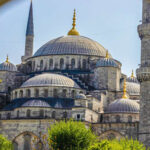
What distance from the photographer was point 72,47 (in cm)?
4794

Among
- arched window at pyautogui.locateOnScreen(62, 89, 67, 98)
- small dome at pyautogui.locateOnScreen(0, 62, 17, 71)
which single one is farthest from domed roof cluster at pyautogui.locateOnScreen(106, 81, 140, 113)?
small dome at pyautogui.locateOnScreen(0, 62, 17, 71)

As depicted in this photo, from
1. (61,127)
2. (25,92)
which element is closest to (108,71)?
(25,92)

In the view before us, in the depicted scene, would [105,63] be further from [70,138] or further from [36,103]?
[70,138]

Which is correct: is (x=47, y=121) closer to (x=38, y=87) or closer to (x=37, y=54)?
(x=38, y=87)

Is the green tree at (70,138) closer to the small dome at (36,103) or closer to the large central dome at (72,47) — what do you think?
the small dome at (36,103)

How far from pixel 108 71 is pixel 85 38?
9.79 metres

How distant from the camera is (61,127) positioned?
88.5ft

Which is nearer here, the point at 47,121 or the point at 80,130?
the point at 80,130

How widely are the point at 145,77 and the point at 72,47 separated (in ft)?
50.0

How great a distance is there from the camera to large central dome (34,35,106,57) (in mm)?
47156

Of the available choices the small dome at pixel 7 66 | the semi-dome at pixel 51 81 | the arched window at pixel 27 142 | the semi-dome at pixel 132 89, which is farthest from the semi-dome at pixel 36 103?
the semi-dome at pixel 132 89

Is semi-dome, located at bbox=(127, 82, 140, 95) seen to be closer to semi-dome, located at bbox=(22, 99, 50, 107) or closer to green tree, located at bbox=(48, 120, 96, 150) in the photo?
semi-dome, located at bbox=(22, 99, 50, 107)

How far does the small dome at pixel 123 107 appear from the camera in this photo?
125 feet

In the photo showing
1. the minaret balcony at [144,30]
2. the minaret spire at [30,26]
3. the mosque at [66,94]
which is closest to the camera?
the minaret balcony at [144,30]
